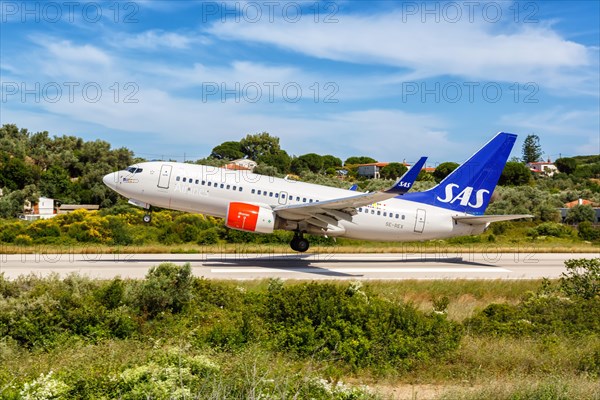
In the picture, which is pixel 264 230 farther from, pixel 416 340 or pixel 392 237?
pixel 416 340

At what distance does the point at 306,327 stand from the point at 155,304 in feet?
13.6

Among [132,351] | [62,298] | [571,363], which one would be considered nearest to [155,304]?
[62,298]

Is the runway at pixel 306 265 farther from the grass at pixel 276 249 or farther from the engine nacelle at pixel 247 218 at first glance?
the engine nacelle at pixel 247 218

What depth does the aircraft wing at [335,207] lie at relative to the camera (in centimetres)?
2547

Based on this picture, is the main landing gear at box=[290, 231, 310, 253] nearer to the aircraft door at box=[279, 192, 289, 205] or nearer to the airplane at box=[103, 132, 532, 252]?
the airplane at box=[103, 132, 532, 252]

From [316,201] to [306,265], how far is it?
3.09 metres

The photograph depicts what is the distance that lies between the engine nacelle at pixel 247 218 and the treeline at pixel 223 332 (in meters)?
9.90

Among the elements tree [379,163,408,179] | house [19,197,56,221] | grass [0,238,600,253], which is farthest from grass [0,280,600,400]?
tree [379,163,408,179]

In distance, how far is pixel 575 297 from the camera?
59.5 ft

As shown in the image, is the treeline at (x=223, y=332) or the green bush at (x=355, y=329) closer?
the treeline at (x=223, y=332)

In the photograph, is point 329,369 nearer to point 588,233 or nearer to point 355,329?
point 355,329

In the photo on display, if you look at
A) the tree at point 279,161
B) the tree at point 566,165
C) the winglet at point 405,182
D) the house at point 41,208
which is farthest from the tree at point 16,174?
the tree at point 566,165

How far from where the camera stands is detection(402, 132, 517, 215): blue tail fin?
104 feet

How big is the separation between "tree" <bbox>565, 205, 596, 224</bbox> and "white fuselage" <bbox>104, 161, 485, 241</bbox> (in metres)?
40.5
